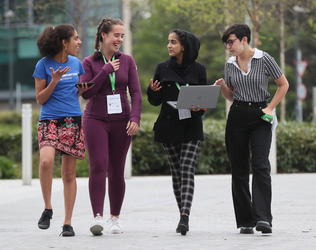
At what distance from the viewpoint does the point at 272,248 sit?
4562mm

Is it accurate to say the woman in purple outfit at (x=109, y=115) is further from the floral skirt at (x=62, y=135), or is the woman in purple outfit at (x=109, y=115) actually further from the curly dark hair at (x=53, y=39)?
the curly dark hair at (x=53, y=39)

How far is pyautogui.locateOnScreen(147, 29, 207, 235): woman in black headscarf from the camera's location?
18.1 ft

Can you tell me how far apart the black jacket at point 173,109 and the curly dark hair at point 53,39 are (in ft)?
2.90

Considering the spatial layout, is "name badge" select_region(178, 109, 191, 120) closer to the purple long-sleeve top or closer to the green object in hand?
the purple long-sleeve top

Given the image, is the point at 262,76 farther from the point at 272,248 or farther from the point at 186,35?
the point at 272,248

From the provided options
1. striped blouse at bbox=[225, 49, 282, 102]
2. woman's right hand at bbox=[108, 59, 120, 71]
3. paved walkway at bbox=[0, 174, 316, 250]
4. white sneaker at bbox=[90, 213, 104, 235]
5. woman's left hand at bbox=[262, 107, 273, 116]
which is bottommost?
paved walkway at bbox=[0, 174, 316, 250]

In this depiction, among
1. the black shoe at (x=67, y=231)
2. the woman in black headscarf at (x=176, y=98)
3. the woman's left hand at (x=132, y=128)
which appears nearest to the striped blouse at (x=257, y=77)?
the woman in black headscarf at (x=176, y=98)

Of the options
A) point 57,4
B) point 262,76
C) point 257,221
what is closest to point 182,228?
point 257,221

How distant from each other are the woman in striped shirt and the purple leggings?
0.99 meters

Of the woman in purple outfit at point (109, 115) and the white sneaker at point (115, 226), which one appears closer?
the woman in purple outfit at point (109, 115)

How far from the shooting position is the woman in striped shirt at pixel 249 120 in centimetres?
525

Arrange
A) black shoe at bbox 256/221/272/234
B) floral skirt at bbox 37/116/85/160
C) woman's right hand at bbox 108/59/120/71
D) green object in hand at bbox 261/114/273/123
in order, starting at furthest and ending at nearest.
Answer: woman's right hand at bbox 108/59/120/71, floral skirt at bbox 37/116/85/160, green object in hand at bbox 261/114/273/123, black shoe at bbox 256/221/272/234

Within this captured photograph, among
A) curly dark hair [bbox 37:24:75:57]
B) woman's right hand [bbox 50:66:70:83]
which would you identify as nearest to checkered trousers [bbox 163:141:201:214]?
woman's right hand [bbox 50:66:70:83]

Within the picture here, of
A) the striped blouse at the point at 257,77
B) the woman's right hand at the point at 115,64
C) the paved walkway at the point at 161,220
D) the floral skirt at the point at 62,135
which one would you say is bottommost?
the paved walkway at the point at 161,220
